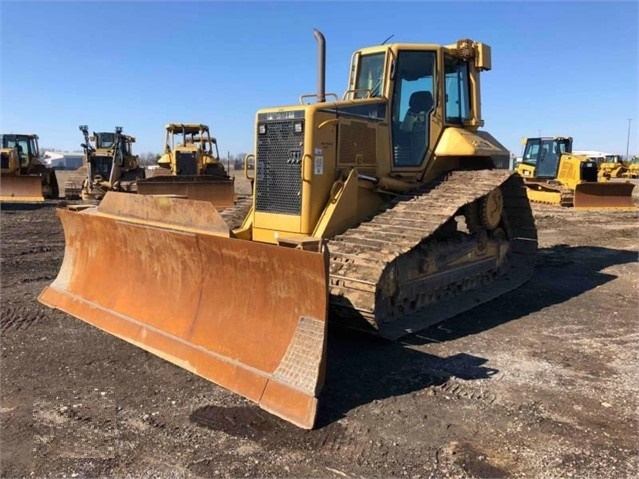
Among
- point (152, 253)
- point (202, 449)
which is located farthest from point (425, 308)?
point (202, 449)

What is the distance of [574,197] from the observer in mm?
19172

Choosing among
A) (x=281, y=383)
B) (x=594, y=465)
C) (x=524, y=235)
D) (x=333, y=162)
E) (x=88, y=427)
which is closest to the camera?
(x=594, y=465)

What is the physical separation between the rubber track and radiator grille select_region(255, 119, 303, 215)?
73cm

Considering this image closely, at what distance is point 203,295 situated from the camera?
199 inches

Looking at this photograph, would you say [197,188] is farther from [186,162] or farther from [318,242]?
[318,242]

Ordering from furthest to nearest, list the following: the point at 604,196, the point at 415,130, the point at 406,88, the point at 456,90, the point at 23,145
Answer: the point at 23,145, the point at 604,196, the point at 456,90, the point at 415,130, the point at 406,88

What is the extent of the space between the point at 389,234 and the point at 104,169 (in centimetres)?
1905

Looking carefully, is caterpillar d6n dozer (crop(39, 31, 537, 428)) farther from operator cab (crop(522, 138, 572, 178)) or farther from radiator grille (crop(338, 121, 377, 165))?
operator cab (crop(522, 138, 572, 178))

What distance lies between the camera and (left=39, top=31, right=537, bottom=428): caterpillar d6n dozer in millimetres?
4359

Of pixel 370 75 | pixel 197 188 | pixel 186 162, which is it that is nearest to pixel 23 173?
pixel 186 162

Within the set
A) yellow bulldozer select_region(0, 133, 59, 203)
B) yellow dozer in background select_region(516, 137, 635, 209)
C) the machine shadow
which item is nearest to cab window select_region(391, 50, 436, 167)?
the machine shadow

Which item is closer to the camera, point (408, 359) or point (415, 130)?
point (408, 359)

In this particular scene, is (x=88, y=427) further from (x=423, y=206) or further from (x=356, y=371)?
(x=423, y=206)

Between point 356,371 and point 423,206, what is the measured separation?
2316 millimetres
